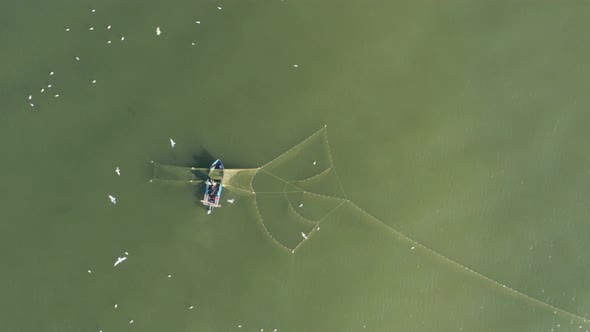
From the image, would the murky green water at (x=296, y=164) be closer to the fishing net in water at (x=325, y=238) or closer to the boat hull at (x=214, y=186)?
the fishing net in water at (x=325, y=238)

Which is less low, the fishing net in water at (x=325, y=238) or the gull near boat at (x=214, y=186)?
the gull near boat at (x=214, y=186)

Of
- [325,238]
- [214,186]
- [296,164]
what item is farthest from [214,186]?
[325,238]

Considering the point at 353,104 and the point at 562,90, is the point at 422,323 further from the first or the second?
the point at 562,90

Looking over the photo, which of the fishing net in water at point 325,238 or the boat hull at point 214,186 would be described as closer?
the boat hull at point 214,186

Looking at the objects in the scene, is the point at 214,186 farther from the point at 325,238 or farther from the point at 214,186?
the point at 325,238

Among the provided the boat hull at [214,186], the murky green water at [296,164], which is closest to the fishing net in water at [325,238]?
the murky green water at [296,164]

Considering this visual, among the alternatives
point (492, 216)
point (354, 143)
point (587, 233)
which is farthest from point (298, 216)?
point (587, 233)
